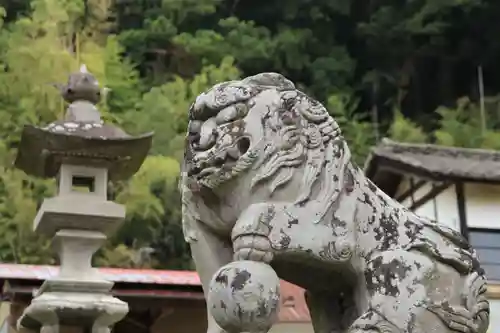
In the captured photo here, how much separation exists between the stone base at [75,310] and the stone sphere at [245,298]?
3839 millimetres

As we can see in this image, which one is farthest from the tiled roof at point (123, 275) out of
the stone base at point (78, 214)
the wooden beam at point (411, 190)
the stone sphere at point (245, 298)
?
the stone sphere at point (245, 298)

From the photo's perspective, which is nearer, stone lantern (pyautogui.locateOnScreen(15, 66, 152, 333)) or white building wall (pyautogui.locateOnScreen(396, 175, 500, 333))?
stone lantern (pyautogui.locateOnScreen(15, 66, 152, 333))

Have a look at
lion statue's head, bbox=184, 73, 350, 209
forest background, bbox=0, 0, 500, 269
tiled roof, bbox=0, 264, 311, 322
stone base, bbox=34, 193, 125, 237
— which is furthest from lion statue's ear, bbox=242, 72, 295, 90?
forest background, bbox=0, 0, 500, 269

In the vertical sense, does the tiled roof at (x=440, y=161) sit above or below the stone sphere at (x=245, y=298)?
below

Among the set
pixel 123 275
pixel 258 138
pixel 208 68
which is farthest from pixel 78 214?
pixel 208 68

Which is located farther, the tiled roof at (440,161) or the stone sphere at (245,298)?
the tiled roof at (440,161)

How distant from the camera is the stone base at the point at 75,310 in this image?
5.11 meters

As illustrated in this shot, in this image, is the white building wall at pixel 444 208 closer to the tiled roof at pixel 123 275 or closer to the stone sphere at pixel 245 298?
the tiled roof at pixel 123 275

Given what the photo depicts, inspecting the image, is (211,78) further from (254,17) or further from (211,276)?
(211,276)

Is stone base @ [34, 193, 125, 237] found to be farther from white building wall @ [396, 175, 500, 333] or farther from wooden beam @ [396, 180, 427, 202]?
wooden beam @ [396, 180, 427, 202]

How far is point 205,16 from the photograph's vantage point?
47.1 feet

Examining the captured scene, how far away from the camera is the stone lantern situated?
5191 millimetres

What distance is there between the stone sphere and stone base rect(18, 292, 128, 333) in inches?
151

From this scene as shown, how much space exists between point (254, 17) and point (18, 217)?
6.70m
